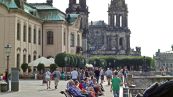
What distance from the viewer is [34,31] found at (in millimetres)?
61938

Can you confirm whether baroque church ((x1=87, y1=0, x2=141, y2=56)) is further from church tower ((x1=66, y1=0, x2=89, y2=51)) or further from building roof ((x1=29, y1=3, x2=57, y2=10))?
building roof ((x1=29, y1=3, x2=57, y2=10))

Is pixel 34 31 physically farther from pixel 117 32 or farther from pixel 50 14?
pixel 117 32

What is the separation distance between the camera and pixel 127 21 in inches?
5251

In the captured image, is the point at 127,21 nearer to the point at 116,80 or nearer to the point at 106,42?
the point at 106,42

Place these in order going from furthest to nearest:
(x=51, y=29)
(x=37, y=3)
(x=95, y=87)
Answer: (x=37, y=3) → (x=51, y=29) → (x=95, y=87)

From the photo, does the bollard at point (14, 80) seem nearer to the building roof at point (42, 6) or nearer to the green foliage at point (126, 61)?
the building roof at point (42, 6)

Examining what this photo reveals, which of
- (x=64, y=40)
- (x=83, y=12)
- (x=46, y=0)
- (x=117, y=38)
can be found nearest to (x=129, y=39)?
(x=117, y=38)

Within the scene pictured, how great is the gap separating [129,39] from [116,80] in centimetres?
11123

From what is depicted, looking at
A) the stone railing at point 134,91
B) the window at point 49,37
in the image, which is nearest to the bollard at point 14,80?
the stone railing at point 134,91

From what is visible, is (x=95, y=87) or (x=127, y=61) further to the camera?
(x=127, y=61)

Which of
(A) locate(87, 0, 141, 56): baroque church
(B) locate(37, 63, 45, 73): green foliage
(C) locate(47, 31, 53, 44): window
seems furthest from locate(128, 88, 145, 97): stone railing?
(A) locate(87, 0, 141, 56): baroque church

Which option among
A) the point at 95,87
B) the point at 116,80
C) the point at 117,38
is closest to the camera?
the point at 116,80

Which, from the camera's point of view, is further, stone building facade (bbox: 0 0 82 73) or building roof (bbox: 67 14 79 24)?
building roof (bbox: 67 14 79 24)

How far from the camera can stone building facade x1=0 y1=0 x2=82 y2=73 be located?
52.7 metres
